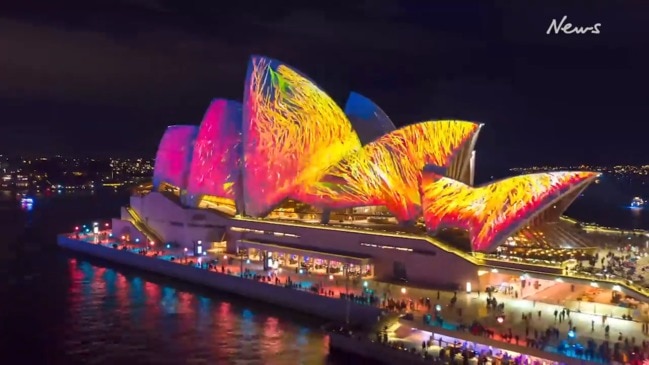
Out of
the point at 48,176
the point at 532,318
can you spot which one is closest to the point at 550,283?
the point at 532,318

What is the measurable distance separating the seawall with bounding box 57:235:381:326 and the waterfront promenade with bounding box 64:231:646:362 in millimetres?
478

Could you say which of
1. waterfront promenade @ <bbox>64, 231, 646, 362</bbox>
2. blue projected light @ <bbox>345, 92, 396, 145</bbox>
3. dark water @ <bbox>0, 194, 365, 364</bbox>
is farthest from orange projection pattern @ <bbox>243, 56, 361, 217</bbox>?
dark water @ <bbox>0, 194, 365, 364</bbox>

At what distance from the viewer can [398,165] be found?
33125mm

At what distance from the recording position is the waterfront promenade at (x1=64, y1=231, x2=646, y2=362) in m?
22.4

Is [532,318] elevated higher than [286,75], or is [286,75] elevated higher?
[286,75]

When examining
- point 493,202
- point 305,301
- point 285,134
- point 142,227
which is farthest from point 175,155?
point 493,202

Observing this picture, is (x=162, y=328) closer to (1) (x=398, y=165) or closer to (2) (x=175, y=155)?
(1) (x=398, y=165)

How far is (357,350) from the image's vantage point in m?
24.3

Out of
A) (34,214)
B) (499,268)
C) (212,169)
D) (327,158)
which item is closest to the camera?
(499,268)

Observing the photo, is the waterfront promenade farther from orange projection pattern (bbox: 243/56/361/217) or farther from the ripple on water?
orange projection pattern (bbox: 243/56/361/217)

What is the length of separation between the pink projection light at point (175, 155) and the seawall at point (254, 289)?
693 centimetres

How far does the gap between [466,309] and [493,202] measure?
531cm

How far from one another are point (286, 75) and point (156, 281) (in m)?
14.7

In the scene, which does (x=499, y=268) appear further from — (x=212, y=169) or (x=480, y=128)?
(x=212, y=169)
